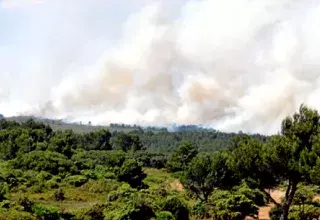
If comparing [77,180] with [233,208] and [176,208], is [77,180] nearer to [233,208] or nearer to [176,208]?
[176,208]

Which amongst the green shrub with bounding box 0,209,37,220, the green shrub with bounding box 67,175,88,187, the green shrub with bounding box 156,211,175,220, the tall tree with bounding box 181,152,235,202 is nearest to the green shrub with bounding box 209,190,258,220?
the green shrub with bounding box 156,211,175,220

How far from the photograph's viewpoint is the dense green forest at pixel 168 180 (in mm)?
29031

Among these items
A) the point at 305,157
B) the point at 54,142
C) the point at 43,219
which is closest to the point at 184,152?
the point at 54,142

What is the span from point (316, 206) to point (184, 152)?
3151 cm

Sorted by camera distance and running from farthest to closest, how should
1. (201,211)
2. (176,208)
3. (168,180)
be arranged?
1. (168,180)
2. (201,211)
3. (176,208)

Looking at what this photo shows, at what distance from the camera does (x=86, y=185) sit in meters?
62.7

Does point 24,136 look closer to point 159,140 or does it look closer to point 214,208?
point 214,208

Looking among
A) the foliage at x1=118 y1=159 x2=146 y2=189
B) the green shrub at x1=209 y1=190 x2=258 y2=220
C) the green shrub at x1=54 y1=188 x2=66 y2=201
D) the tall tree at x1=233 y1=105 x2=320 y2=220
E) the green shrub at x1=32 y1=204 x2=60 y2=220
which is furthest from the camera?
the foliage at x1=118 y1=159 x2=146 y2=189

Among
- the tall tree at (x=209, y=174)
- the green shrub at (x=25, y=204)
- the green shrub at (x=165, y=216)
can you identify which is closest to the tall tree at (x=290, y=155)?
the green shrub at (x=165, y=216)

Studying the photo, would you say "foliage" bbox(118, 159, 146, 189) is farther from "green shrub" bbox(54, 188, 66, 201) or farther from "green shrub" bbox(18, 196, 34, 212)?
"green shrub" bbox(18, 196, 34, 212)

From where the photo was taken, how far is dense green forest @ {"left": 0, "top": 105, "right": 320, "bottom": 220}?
2903cm

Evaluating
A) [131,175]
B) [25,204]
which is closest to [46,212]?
[25,204]

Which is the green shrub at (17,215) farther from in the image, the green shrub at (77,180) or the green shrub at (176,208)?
the green shrub at (77,180)

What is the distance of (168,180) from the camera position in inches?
3024
